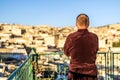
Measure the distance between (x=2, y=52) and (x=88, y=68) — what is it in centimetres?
7138

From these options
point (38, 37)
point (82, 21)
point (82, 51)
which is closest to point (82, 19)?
point (82, 21)

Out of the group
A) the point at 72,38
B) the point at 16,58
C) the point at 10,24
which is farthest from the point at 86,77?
the point at 10,24

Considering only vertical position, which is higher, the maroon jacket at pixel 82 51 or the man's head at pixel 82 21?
the man's head at pixel 82 21

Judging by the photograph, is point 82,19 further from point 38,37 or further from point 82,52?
point 38,37

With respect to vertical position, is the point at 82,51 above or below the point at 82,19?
below

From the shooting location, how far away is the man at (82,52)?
513 centimetres

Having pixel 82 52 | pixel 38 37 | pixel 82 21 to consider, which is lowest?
pixel 38 37

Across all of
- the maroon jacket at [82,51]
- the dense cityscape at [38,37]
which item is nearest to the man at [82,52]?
the maroon jacket at [82,51]

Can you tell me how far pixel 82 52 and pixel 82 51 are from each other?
13 millimetres

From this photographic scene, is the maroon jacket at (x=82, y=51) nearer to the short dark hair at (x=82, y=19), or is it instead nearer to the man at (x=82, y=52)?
the man at (x=82, y=52)

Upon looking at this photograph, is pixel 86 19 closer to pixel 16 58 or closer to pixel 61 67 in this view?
pixel 61 67

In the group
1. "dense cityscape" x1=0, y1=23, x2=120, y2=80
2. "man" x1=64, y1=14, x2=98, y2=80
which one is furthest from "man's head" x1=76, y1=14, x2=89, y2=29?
"dense cityscape" x1=0, y1=23, x2=120, y2=80

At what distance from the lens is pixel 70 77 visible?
204 inches

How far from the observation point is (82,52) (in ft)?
16.9
